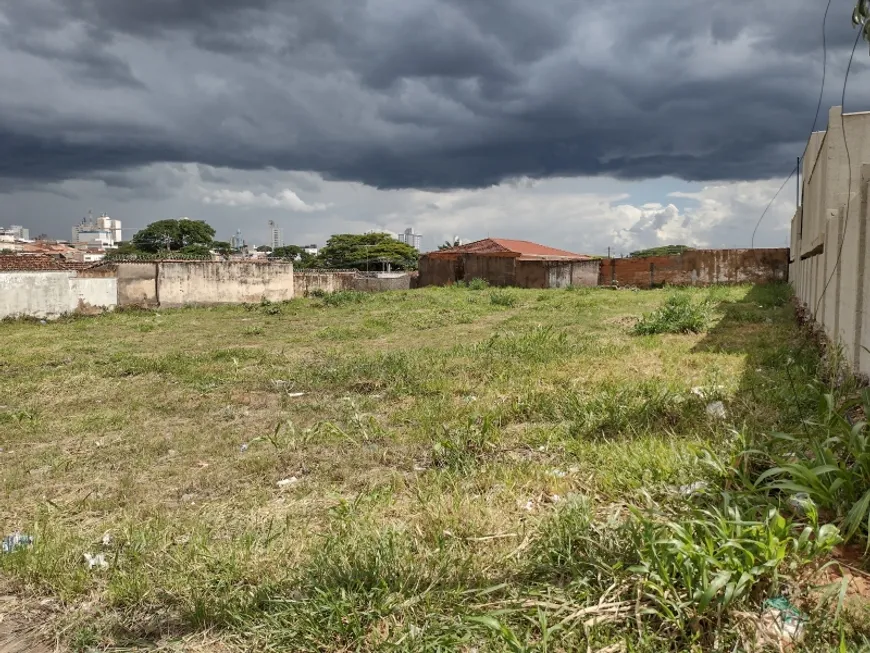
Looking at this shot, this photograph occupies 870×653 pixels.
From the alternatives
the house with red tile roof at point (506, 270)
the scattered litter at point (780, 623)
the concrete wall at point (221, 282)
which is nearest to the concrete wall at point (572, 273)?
the house with red tile roof at point (506, 270)

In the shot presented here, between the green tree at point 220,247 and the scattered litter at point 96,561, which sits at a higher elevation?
the green tree at point 220,247

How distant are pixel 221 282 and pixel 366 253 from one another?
158 feet

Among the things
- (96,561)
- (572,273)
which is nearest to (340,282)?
(572,273)

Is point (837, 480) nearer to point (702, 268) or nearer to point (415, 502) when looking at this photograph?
point (415, 502)

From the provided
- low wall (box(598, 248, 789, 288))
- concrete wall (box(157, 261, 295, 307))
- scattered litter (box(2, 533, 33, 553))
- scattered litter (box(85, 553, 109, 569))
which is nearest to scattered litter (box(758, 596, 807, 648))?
scattered litter (box(85, 553, 109, 569))

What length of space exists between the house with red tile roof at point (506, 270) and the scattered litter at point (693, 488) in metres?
20.0

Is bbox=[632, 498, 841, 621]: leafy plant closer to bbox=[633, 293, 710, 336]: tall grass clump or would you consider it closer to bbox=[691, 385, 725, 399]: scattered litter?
bbox=[691, 385, 725, 399]: scattered litter

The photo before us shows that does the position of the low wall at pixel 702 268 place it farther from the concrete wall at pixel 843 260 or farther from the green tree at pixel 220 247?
the green tree at pixel 220 247

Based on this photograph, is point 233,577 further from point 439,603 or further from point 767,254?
point 767,254

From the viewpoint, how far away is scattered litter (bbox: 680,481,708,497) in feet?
8.04

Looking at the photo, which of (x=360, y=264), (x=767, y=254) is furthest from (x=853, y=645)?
(x=360, y=264)

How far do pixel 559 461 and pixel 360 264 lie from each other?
64.2 meters

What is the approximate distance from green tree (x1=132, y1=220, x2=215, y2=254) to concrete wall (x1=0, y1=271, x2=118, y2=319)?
2337 inches

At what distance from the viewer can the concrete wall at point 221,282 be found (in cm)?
A: 1780
